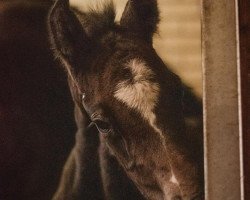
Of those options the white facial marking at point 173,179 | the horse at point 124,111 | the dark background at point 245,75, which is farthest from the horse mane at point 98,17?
the white facial marking at point 173,179

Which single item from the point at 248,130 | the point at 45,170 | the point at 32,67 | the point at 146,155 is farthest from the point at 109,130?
the point at 248,130

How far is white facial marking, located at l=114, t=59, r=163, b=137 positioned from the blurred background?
0.17 metres

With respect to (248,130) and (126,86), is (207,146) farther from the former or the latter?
(126,86)

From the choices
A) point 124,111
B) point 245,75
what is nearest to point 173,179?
point 124,111

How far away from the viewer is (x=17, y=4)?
5.63 ft

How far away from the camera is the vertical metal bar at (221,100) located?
164cm

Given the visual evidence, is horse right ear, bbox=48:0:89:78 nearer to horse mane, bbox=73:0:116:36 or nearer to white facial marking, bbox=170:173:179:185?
horse mane, bbox=73:0:116:36

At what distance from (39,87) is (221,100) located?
2.63ft

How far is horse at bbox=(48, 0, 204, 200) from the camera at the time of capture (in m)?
1.52

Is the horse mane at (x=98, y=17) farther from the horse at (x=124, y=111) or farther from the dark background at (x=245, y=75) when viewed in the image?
the dark background at (x=245, y=75)

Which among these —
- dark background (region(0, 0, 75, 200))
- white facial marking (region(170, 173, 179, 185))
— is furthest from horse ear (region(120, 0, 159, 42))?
white facial marking (region(170, 173, 179, 185))

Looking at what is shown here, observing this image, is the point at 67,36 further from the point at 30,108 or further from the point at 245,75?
the point at 245,75

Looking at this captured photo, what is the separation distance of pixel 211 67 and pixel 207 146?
348 millimetres

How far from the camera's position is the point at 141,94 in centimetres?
150
